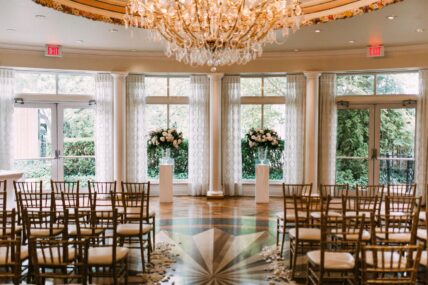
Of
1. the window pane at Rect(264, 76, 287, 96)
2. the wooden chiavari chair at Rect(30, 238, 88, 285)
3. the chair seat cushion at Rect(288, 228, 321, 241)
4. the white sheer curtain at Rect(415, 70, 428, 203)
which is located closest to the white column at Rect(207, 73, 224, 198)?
the window pane at Rect(264, 76, 287, 96)

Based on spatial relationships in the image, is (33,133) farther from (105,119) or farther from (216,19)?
(216,19)

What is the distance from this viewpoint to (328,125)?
10016 mm

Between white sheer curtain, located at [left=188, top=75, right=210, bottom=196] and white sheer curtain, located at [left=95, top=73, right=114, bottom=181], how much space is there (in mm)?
2023

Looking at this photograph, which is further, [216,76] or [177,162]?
[177,162]

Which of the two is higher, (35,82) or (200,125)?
(35,82)

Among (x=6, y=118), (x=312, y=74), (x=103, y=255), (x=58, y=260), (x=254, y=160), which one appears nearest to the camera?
(x=58, y=260)

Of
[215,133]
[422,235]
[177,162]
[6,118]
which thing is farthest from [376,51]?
[6,118]

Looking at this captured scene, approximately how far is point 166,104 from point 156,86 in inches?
21.7

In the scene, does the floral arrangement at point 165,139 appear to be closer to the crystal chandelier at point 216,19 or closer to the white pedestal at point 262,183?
the white pedestal at point 262,183

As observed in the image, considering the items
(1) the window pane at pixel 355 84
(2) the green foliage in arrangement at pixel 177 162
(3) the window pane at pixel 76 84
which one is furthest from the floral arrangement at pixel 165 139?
(1) the window pane at pixel 355 84

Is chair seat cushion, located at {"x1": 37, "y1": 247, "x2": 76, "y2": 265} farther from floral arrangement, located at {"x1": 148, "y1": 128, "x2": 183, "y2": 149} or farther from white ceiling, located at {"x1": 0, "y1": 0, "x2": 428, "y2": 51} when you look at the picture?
floral arrangement, located at {"x1": 148, "y1": 128, "x2": 183, "y2": 149}

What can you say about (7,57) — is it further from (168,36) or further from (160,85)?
(168,36)

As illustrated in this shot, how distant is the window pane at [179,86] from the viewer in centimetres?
1073

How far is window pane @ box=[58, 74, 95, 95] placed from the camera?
10.1 meters
